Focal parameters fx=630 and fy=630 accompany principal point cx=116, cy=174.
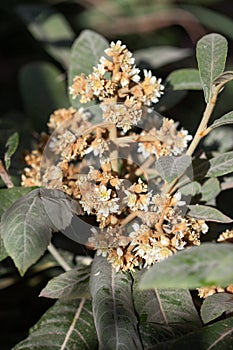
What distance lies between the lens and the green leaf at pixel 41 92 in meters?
1.43

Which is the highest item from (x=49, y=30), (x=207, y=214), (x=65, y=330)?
(x=49, y=30)

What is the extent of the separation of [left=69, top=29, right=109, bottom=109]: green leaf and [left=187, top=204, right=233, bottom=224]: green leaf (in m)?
0.39

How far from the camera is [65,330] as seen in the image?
Answer: 89cm

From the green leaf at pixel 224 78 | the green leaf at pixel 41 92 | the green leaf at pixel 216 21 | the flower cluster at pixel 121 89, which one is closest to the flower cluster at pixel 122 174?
the flower cluster at pixel 121 89

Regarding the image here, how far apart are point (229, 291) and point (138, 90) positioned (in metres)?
0.29

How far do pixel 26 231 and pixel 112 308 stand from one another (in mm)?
140

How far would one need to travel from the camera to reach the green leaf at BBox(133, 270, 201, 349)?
0.74 m

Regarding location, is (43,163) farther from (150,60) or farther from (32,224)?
(150,60)

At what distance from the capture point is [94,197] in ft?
2.57

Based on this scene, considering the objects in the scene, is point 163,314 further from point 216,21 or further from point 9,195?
point 216,21

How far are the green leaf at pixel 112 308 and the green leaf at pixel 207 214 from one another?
0.39 feet

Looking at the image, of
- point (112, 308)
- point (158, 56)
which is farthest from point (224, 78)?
point (158, 56)

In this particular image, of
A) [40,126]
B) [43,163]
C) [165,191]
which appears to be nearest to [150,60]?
[40,126]

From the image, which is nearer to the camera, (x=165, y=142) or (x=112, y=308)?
(x=112, y=308)
